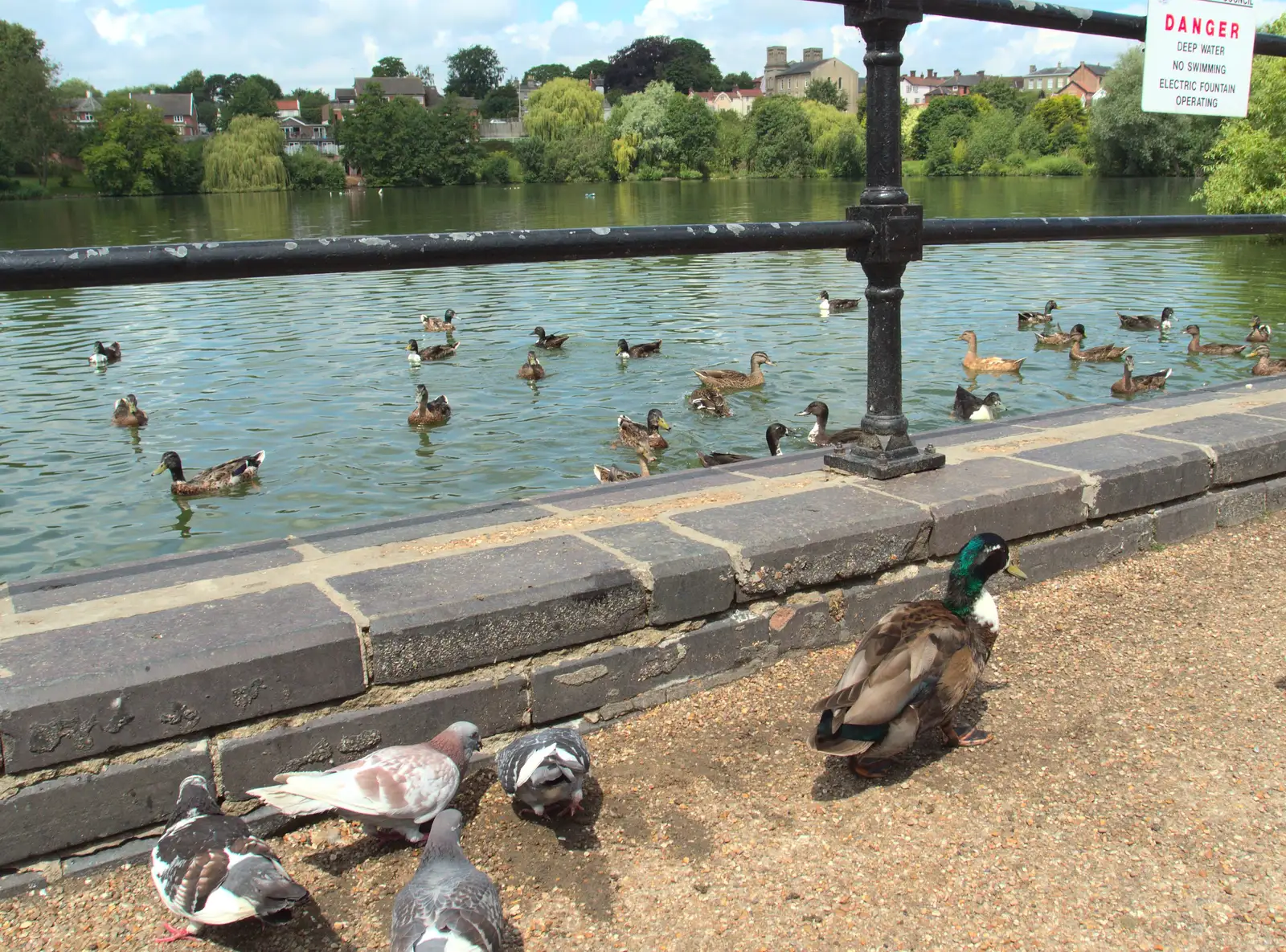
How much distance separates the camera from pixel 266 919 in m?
2.49

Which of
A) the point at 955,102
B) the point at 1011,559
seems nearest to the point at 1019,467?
the point at 1011,559

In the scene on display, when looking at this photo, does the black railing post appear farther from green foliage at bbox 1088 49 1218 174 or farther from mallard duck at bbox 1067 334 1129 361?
green foliage at bbox 1088 49 1218 174

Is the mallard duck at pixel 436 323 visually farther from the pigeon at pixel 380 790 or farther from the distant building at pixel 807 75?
the distant building at pixel 807 75

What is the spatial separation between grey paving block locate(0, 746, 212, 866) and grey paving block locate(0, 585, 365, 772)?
0.06m

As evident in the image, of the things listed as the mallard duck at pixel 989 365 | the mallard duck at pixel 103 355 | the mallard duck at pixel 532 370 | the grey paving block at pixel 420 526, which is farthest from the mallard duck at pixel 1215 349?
the mallard duck at pixel 103 355

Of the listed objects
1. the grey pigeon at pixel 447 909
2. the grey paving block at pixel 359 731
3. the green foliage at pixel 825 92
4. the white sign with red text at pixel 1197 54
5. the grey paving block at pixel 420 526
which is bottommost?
the grey pigeon at pixel 447 909

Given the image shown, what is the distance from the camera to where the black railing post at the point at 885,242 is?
4.25 metres

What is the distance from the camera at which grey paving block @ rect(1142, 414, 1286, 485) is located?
480cm

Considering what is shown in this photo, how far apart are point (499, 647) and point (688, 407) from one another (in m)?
10.3

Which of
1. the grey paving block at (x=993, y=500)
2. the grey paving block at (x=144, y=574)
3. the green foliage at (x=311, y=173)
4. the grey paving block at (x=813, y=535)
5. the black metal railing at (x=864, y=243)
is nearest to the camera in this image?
the black metal railing at (x=864, y=243)

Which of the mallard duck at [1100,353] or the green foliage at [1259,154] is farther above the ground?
the green foliage at [1259,154]

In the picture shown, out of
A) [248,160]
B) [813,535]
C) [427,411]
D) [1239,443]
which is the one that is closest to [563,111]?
[248,160]

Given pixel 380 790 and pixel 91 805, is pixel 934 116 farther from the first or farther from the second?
pixel 91 805

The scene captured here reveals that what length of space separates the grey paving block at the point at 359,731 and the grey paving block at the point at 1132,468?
2.58 metres
